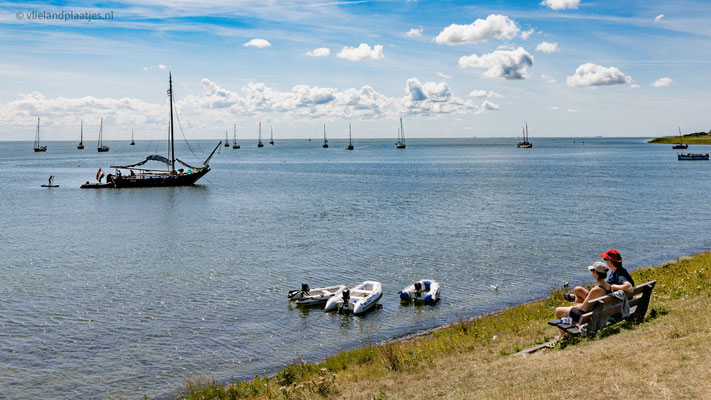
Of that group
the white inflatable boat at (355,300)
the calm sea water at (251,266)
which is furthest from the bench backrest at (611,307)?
the white inflatable boat at (355,300)

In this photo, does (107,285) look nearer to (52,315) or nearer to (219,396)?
(52,315)

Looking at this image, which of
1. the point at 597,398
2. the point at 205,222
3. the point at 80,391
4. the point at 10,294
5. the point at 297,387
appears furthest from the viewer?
the point at 205,222

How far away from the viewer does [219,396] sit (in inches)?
A: 527

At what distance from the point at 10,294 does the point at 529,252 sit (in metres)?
28.4

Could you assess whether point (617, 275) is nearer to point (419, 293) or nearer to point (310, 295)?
point (419, 293)

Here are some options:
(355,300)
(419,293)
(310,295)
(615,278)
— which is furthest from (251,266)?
(615,278)

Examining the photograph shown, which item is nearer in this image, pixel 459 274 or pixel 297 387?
pixel 297 387

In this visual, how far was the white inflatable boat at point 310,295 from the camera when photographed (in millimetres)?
23062

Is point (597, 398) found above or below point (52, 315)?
above

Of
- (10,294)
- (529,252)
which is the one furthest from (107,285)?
(529,252)

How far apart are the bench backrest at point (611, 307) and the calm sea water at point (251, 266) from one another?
9.25 m

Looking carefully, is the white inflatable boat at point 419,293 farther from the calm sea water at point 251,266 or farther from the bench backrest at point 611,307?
the bench backrest at point 611,307

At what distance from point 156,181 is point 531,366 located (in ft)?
264

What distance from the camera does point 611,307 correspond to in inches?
459
